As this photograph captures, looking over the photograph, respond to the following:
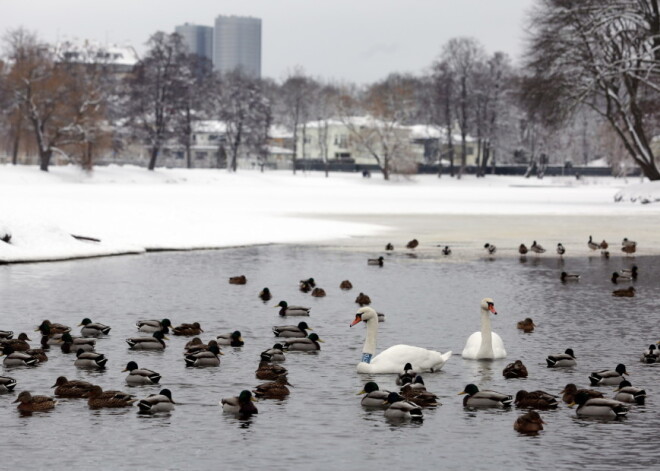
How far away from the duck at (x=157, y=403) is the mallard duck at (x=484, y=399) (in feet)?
13.8

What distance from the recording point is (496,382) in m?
18.5

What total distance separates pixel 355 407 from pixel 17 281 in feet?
60.3

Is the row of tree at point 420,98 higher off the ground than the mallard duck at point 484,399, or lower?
higher

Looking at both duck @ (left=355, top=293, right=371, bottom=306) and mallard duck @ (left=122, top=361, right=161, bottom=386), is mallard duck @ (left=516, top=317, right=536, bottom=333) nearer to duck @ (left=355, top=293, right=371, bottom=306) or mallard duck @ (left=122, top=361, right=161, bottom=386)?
duck @ (left=355, top=293, right=371, bottom=306)

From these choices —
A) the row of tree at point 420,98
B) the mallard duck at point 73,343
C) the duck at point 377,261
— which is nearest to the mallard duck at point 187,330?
the mallard duck at point 73,343

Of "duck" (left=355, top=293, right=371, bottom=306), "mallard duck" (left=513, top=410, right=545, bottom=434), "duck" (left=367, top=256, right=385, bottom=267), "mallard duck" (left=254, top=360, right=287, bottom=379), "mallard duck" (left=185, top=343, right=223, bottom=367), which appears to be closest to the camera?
"mallard duck" (left=513, top=410, right=545, bottom=434)

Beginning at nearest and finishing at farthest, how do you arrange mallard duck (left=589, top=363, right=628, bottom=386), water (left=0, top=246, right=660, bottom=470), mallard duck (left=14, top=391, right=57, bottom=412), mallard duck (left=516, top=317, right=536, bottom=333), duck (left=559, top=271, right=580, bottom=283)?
water (left=0, top=246, right=660, bottom=470), mallard duck (left=14, top=391, right=57, bottom=412), mallard duck (left=589, top=363, right=628, bottom=386), mallard duck (left=516, top=317, right=536, bottom=333), duck (left=559, top=271, right=580, bottom=283)

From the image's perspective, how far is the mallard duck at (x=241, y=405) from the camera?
15.8 meters

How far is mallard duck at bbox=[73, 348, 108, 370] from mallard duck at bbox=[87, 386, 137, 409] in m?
2.91

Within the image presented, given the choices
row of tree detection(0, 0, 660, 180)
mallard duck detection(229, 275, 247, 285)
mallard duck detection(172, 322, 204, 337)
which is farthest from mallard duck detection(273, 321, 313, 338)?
row of tree detection(0, 0, 660, 180)

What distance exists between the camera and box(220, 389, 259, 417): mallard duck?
51.9ft

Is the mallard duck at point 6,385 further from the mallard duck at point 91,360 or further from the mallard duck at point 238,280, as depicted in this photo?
the mallard duck at point 238,280

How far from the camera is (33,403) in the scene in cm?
1603

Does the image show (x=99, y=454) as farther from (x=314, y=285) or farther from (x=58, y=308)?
(x=314, y=285)
